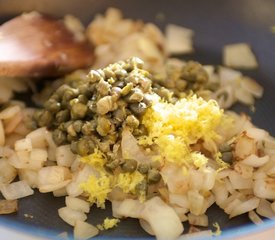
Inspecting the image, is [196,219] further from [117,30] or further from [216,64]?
[117,30]

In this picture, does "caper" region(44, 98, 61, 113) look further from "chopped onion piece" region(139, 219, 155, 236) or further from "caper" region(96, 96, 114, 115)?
"chopped onion piece" region(139, 219, 155, 236)

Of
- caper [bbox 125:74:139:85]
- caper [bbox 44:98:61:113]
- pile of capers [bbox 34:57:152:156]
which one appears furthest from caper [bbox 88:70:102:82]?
caper [bbox 44:98:61:113]

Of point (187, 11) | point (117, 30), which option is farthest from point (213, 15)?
point (117, 30)

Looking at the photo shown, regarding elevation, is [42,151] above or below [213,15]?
below

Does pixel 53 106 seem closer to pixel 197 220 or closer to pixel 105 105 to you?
pixel 105 105

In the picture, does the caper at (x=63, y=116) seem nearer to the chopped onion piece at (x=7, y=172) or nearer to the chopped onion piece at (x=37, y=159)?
the chopped onion piece at (x=37, y=159)
